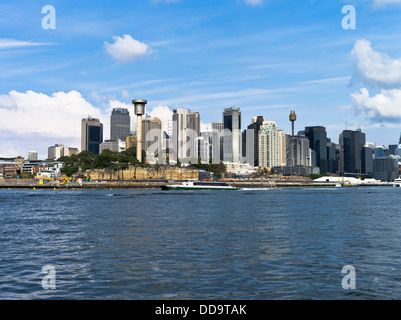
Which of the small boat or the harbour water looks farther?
the small boat

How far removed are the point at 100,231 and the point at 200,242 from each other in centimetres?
1074

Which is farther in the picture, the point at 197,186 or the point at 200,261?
the point at 197,186

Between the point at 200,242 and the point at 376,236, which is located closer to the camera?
the point at 200,242

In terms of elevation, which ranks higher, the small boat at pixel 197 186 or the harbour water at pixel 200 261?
the harbour water at pixel 200 261

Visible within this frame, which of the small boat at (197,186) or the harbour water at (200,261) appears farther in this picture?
the small boat at (197,186)

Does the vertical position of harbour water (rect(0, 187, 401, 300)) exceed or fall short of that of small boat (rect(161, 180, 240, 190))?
it exceeds it

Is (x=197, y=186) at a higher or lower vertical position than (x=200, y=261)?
lower
